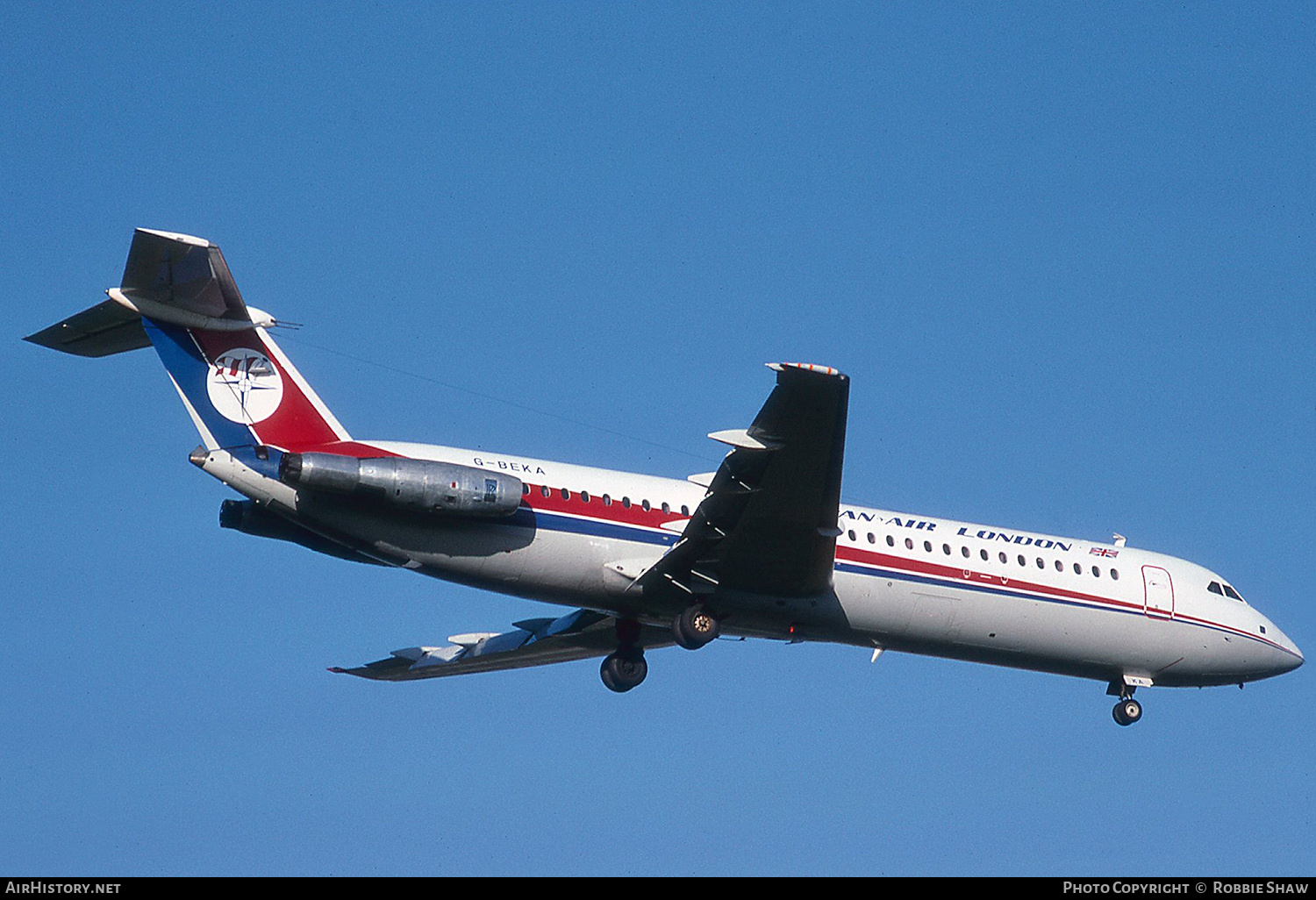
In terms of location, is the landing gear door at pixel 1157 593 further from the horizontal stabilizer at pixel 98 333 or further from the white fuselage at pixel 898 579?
the horizontal stabilizer at pixel 98 333

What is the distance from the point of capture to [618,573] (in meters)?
27.3

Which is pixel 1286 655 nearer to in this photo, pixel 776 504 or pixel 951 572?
pixel 951 572

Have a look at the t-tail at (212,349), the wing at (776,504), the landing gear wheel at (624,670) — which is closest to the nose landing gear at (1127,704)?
Result: the wing at (776,504)

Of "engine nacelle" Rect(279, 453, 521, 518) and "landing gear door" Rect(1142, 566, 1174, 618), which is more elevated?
"landing gear door" Rect(1142, 566, 1174, 618)

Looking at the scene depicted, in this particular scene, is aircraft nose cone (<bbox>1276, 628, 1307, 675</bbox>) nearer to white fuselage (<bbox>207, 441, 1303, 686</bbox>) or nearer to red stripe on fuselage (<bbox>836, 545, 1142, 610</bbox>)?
white fuselage (<bbox>207, 441, 1303, 686</bbox>)

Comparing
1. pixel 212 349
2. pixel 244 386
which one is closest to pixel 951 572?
pixel 244 386

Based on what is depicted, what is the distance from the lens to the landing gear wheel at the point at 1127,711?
104ft

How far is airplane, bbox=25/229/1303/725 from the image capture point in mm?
25156

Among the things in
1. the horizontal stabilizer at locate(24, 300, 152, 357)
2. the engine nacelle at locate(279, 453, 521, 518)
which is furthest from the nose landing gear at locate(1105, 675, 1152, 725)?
the horizontal stabilizer at locate(24, 300, 152, 357)

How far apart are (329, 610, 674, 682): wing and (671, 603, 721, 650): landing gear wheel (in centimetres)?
242

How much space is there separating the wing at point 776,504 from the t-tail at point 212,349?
19.9 feet
